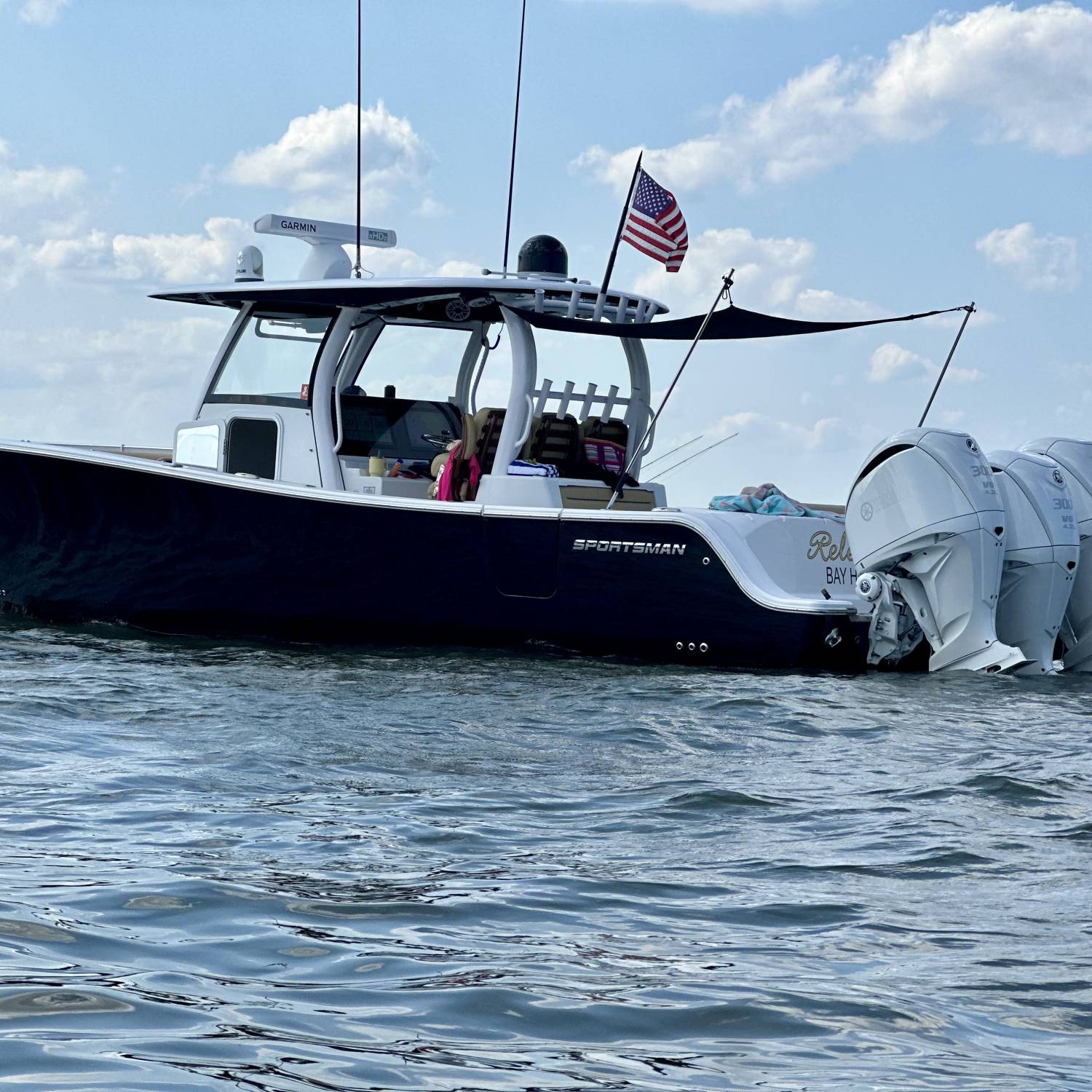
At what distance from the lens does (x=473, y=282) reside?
10.8 meters

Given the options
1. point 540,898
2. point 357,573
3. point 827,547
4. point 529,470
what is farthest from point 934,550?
point 540,898

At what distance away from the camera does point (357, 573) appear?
1027 centimetres

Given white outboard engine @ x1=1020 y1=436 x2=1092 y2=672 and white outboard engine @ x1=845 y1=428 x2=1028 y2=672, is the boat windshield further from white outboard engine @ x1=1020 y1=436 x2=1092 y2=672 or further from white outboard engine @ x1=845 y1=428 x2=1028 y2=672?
white outboard engine @ x1=1020 y1=436 x2=1092 y2=672

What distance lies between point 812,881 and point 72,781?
2.57 m

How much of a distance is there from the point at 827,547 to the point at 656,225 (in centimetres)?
257

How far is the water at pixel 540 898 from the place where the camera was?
2596 millimetres

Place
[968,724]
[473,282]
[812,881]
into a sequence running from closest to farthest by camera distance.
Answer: [812,881]
[968,724]
[473,282]

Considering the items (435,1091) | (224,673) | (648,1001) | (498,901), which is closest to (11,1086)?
(435,1091)

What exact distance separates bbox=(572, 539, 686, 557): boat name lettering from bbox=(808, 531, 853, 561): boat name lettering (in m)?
0.98

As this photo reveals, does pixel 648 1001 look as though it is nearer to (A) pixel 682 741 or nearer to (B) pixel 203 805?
(B) pixel 203 805

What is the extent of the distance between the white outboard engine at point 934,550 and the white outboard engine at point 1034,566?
214 millimetres

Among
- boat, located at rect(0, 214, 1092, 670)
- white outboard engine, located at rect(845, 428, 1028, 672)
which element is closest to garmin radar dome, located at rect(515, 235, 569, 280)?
boat, located at rect(0, 214, 1092, 670)

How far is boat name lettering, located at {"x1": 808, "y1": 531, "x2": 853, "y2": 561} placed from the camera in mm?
9891

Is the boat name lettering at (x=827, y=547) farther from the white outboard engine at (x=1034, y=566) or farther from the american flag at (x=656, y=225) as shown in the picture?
the american flag at (x=656, y=225)
